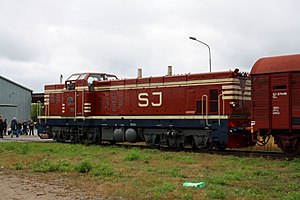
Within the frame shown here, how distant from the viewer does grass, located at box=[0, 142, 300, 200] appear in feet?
29.2

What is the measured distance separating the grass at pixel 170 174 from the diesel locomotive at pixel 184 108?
5.73 feet

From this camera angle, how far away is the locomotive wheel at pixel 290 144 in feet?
50.3

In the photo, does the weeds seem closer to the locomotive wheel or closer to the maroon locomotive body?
the maroon locomotive body

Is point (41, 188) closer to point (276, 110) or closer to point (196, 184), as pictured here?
point (196, 184)

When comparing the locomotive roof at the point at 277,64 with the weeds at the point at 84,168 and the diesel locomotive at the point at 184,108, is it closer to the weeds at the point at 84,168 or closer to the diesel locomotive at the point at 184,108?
the diesel locomotive at the point at 184,108

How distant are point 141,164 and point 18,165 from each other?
4173 millimetres

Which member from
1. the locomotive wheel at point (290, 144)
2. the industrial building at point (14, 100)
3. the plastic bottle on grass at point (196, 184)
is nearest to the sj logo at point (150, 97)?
the locomotive wheel at point (290, 144)

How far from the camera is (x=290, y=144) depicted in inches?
609

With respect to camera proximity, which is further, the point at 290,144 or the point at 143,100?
the point at 143,100

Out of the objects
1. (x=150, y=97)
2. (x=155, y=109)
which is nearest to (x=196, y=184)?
(x=155, y=109)

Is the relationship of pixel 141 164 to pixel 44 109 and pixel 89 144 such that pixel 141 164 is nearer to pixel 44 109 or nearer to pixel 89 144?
pixel 89 144

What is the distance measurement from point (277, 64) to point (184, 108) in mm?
5585

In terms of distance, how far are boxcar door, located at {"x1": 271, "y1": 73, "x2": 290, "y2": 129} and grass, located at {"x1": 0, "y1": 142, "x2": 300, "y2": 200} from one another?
152 centimetres

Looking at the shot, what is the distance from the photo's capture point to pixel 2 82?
61562 mm
